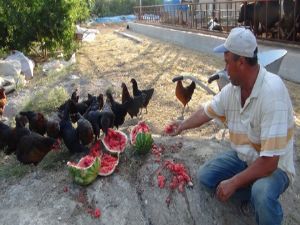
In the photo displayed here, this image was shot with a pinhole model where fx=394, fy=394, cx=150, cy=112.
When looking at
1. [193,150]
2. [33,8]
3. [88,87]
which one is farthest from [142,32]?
[193,150]

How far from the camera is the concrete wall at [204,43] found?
9333 millimetres

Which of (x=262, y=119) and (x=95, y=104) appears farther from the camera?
(x=95, y=104)

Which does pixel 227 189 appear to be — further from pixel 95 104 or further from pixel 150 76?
pixel 150 76

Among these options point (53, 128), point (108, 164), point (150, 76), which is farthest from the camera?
point (150, 76)

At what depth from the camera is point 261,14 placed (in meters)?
11.2

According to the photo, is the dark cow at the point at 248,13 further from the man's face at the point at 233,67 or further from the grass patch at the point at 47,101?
the man's face at the point at 233,67

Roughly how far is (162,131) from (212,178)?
89.6 inches

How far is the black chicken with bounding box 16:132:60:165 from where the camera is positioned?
4708 millimetres

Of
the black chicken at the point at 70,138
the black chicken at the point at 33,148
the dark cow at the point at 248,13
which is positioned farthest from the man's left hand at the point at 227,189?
the dark cow at the point at 248,13

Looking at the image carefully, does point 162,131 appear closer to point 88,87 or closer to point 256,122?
point 256,122

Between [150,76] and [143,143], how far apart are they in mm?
5827

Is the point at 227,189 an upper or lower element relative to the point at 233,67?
lower

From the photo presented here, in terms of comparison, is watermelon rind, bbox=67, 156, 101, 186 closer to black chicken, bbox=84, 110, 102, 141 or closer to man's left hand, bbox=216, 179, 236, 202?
black chicken, bbox=84, 110, 102, 141

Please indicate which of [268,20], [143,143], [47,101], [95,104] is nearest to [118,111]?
[95,104]
